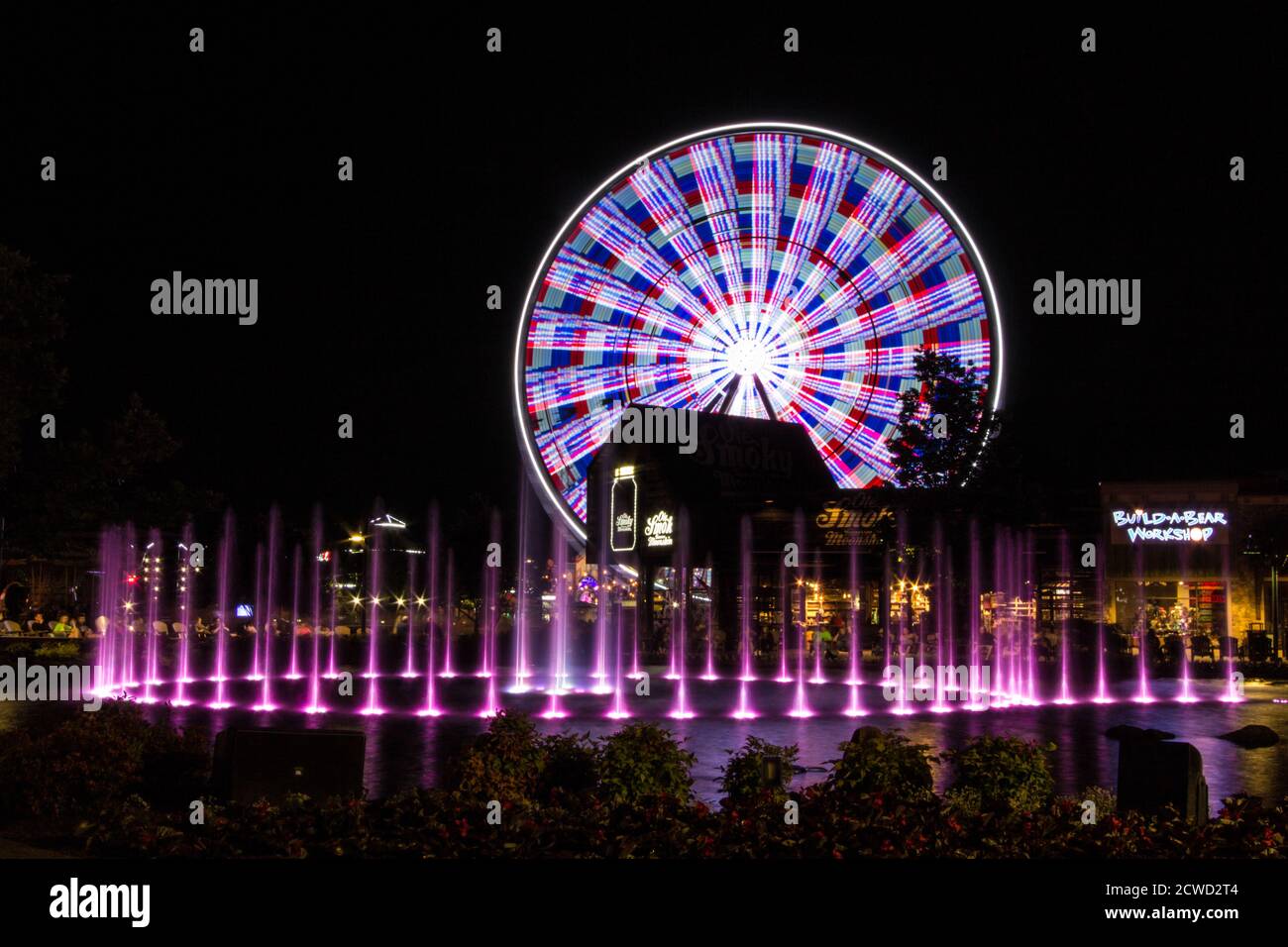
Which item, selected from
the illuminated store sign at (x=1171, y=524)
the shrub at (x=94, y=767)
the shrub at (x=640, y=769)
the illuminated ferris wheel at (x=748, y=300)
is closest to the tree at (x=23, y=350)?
the shrub at (x=94, y=767)

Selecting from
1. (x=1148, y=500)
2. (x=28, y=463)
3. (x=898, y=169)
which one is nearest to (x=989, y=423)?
A: (x=898, y=169)

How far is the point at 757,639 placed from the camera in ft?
122

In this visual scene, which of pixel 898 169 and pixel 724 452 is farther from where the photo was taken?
pixel 724 452

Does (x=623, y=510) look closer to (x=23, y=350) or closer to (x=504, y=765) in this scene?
(x=23, y=350)

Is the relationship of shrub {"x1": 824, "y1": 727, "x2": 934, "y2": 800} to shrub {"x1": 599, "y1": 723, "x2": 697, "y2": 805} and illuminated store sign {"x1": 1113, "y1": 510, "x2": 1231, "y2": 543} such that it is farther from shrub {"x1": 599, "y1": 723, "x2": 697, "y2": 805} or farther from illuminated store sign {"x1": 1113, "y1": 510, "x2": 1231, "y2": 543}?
illuminated store sign {"x1": 1113, "y1": 510, "x2": 1231, "y2": 543}

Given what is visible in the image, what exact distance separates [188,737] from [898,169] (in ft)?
95.2

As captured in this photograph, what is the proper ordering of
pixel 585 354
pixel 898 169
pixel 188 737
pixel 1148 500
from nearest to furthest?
pixel 188 737 → pixel 898 169 → pixel 585 354 → pixel 1148 500

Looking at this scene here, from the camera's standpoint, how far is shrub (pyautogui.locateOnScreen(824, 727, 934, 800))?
960 cm

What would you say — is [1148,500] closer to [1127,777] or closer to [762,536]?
[762,536]

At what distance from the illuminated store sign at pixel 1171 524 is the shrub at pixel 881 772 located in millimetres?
39961

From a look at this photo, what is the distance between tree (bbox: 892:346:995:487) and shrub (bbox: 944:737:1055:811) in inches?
903

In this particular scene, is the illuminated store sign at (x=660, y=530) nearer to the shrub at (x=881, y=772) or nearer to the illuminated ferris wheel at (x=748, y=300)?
the illuminated ferris wheel at (x=748, y=300)

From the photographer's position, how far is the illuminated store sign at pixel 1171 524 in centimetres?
4641

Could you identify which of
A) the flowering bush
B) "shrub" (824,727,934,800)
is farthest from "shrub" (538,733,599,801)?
"shrub" (824,727,934,800)
